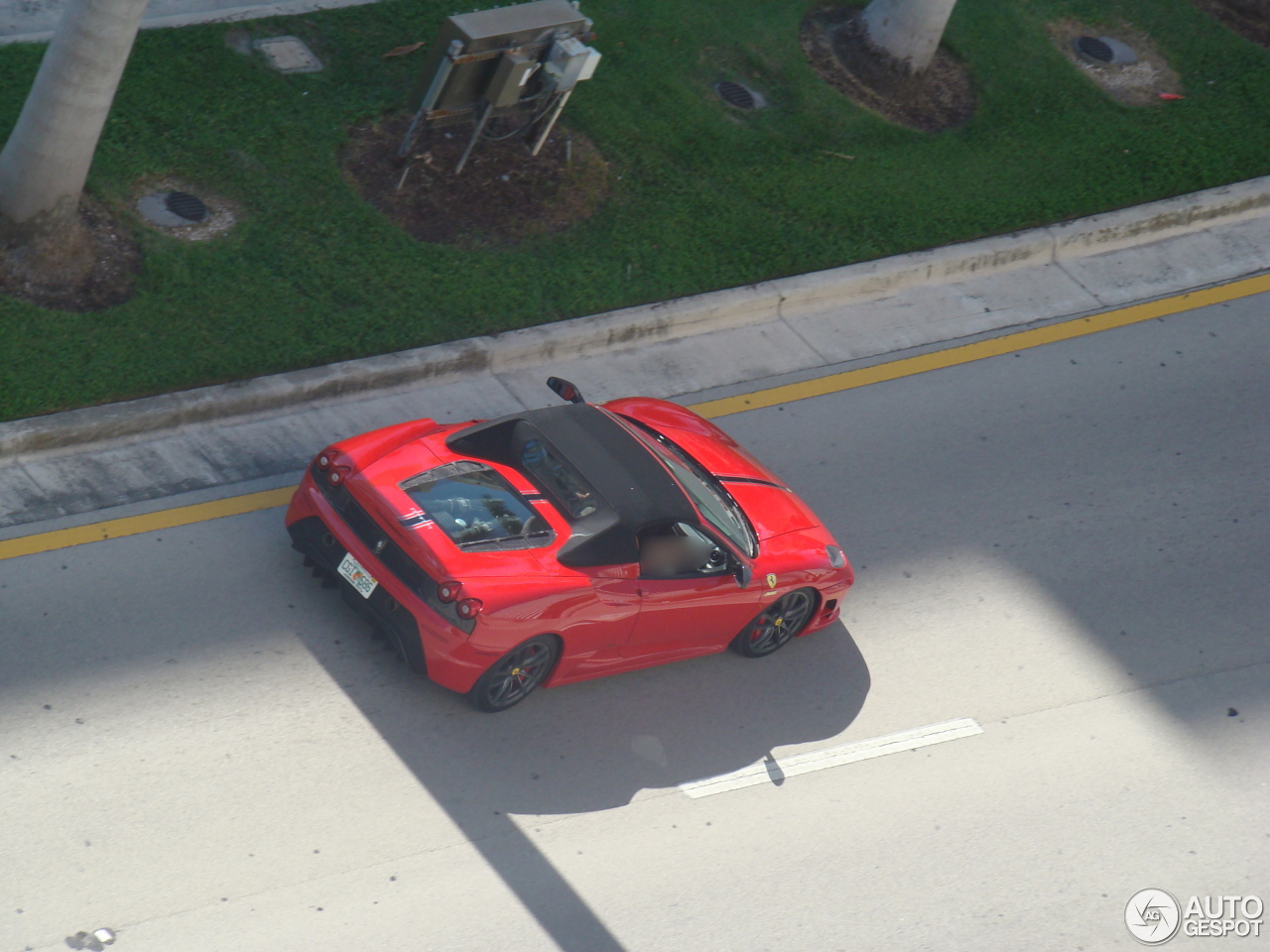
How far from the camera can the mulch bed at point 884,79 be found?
1233cm

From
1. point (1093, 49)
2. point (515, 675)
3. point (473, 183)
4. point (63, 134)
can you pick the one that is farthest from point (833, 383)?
point (1093, 49)

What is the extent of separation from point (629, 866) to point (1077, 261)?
7344mm

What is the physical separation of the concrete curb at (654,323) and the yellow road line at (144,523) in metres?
0.65

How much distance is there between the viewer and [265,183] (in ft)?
32.3

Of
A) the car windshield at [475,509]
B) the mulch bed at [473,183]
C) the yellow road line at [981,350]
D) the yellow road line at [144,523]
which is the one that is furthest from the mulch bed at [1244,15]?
the yellow road line at [144,523]

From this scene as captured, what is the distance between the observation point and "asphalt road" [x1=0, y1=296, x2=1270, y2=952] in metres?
6.20

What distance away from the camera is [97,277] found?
882 centimetres

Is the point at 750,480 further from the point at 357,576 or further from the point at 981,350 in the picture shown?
the point at 981,350

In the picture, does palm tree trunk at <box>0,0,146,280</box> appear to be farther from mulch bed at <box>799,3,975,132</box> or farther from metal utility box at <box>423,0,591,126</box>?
mulch bed at <box>799,3,975,132</box>

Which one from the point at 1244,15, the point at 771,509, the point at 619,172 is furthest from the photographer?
the point at 1244,15

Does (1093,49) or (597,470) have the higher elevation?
(1093,49)

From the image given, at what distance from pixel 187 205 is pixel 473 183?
2146 mm

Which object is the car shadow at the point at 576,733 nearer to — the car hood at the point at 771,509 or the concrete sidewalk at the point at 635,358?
the car hood at the point at 771,509

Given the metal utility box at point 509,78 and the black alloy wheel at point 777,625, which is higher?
the metal utility box at point 509,78
